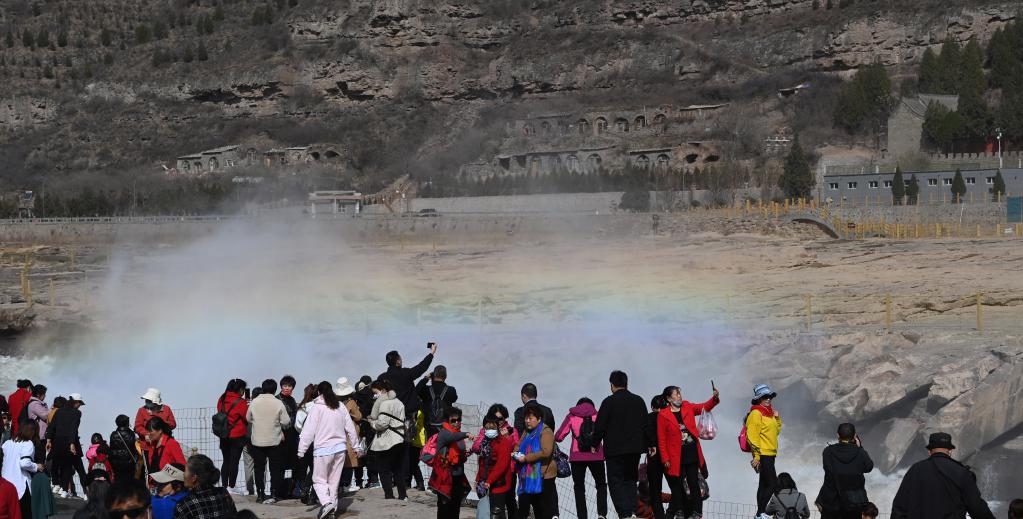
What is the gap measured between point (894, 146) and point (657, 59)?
3496 centimetres

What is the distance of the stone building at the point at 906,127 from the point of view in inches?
2965

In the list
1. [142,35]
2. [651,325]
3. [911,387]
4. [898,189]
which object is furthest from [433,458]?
[142,35]

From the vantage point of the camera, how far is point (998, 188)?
5556 cm

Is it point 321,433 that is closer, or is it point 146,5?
point 321,433

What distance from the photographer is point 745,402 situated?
26719mm

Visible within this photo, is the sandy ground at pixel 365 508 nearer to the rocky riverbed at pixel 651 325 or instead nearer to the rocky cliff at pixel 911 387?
the rocky riverbed at pixel 651 325

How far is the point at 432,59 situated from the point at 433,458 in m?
105

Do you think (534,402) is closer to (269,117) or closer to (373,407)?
(373,407)

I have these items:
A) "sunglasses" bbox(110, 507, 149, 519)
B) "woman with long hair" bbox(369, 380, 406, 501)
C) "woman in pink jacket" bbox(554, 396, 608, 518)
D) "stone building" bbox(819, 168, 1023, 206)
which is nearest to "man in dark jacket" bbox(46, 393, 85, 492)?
"woman with long hair" bbox(369, 380, 406, 501)

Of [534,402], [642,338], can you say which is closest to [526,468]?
[534,402]

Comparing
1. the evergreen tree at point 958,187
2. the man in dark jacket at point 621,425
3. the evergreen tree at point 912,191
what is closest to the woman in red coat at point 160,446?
the man in dark jacket at point 621,425

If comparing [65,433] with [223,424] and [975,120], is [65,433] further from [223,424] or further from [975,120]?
[975,120]

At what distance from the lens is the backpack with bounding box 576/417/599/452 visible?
12446 millimetres

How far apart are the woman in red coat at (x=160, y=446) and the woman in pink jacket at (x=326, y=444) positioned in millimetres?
1513
